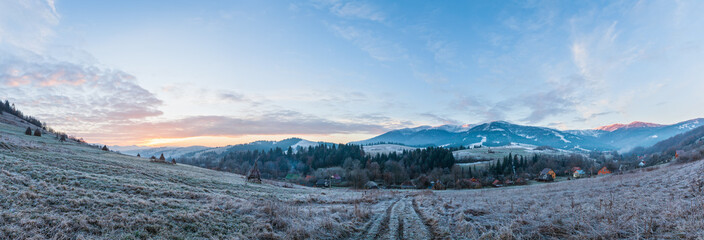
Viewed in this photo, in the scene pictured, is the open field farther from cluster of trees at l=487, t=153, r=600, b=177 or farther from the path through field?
cluster of trees at l=487, t=153, r=600, b=177

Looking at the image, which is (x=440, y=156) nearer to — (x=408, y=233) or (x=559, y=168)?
(x=559, y=168)

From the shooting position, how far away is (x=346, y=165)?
13350 centimetres

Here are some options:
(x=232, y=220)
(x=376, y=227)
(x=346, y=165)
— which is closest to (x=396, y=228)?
(x=376, y=227)

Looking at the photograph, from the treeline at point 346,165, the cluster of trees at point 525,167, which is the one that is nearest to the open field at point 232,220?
the treeline at point 346,165

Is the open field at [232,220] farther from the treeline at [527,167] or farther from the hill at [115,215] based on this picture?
the treeline at [527,167]

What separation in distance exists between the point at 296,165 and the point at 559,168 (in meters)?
144

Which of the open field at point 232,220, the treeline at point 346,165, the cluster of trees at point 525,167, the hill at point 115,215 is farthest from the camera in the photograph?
the cluster of trees at point 525,167

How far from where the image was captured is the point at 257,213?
1427 cm

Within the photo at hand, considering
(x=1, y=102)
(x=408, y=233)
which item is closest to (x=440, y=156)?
(x=408, y=233)

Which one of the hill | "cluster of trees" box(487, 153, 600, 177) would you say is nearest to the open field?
the hill

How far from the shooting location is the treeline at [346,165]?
11025 cm

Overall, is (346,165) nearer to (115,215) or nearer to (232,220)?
(232,220)

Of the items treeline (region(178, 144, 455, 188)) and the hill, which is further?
treeline (region(178, 144, 455, 188))

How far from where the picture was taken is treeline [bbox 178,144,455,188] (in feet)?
362
